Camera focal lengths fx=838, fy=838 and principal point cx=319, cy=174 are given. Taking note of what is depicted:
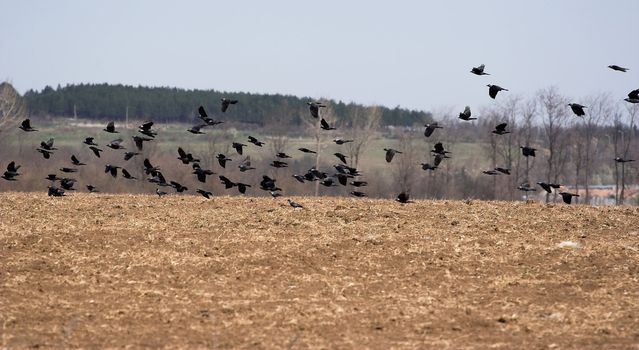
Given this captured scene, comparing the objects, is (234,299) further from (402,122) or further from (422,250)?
(402,122)

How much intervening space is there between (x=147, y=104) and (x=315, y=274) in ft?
335

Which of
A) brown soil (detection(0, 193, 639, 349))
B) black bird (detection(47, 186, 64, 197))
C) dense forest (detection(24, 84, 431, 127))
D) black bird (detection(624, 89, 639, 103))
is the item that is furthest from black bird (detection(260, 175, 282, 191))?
dense forest (detection(24, 84, 431, 127))

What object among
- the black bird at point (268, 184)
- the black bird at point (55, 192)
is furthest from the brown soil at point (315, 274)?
the black bird at point (268, 184)

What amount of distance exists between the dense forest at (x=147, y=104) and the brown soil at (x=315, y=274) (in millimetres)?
88779

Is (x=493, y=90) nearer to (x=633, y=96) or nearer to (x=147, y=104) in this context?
(x=633, y=96)

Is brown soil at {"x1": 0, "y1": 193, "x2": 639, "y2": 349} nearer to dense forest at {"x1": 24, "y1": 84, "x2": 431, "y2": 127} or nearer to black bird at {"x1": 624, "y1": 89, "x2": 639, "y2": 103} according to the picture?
black bird at {"x1": 624, "y1": 89, "x2": 639, "y2": 103}

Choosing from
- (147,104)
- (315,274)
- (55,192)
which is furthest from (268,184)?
(147,104)

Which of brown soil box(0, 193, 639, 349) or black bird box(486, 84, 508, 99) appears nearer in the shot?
brown soil box(0, 193, 639, 349)

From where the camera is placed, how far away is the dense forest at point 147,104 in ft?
364

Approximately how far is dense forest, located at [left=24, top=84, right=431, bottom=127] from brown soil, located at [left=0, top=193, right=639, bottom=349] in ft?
291

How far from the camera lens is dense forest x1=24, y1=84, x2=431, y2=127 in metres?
111

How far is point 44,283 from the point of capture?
12.5 metres

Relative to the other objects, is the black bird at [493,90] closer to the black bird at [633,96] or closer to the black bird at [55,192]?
the black bird at [633,96]

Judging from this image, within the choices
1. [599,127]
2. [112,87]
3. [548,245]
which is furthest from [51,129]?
[548,245]
